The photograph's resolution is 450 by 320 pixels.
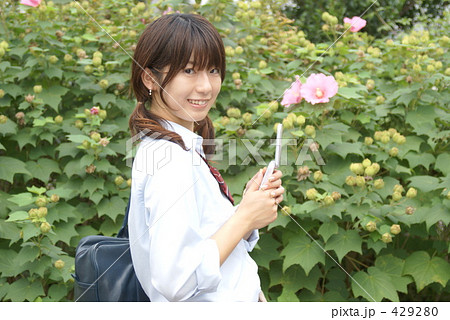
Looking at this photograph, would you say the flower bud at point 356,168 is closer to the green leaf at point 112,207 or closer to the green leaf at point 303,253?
the green leaf at point 303,253

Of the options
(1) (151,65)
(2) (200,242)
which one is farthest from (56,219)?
(2) (200,242)

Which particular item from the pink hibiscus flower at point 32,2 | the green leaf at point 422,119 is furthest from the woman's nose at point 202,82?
the pink hibiscus flower at point 32,2

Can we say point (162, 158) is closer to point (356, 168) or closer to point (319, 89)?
point (356, 168)

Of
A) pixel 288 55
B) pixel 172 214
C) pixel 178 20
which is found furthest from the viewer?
pixel 288 55

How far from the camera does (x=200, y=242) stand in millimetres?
1188

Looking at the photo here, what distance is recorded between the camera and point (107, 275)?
136 centimetres

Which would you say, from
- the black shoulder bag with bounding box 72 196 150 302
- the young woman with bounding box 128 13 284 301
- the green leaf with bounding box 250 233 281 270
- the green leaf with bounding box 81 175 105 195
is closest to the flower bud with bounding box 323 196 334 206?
the green leaf with bounding box 250 233 281 270

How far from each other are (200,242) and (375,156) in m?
1.69

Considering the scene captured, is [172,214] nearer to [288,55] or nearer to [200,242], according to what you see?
[200,242]

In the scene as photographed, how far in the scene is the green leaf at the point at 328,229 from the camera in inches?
92.0

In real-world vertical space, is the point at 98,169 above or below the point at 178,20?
below

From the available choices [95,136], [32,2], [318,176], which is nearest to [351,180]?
[318,176]

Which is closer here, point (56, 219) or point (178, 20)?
point (178, 20)

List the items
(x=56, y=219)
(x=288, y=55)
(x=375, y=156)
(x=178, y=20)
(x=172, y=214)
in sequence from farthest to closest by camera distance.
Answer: (x=288, y=55) < (x=375, y=156) < (x=56, y=219) < (x=178, y=20) < (x=172, y=214)
